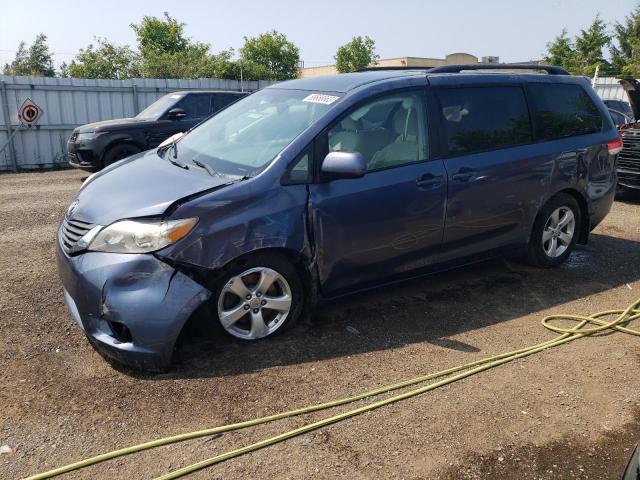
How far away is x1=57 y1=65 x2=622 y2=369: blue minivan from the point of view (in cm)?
348

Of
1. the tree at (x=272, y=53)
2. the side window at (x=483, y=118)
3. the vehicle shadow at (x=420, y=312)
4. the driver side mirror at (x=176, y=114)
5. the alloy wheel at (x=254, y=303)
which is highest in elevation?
the tree at (x=272, y=53)

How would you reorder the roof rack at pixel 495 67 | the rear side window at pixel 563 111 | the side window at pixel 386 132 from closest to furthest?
the side window at pixel 386 132 < the roof rack at pixel 495 67 < the rear side window at pixel 563 111

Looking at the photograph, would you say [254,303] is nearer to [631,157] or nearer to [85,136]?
[631,157]

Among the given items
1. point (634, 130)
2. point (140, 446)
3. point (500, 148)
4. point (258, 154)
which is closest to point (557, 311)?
point (500, 148)

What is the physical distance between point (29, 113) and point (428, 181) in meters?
12.1

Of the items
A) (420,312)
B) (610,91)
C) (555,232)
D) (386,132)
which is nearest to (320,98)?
(386,132)

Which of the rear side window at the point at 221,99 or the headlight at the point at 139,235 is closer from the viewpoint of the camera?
the headlight at the point at 139,235

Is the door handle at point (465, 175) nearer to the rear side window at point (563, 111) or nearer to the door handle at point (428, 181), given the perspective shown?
the door handle at point (428, 181)

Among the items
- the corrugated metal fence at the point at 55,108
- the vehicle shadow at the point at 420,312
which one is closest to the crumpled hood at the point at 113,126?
the corrugated metal fence at the point at 55,108

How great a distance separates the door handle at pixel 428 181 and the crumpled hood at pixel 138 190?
1489mm

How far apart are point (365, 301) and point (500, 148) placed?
5.81 ft

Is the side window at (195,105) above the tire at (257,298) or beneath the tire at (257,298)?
above

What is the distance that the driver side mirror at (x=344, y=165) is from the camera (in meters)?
3.83

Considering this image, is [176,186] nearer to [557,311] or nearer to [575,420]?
[575,420]
